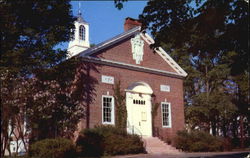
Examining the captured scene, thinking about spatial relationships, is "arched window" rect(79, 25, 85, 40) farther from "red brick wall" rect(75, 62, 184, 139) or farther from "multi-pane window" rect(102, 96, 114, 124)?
"multi-pane window" rect(102, 96, 114, 124)

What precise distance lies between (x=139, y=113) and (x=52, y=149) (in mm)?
8751

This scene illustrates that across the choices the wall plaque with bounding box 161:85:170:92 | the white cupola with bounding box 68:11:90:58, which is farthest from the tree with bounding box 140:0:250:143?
the white cupola with bounding box 68:11:90:58

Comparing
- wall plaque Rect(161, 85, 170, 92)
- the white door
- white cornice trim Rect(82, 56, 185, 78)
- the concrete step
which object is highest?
white cornice trim Rect(82, 56, 185, 78)

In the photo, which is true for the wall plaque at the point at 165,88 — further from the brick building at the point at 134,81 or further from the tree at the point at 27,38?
the tree at the point at 27,38

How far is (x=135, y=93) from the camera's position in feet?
77.8

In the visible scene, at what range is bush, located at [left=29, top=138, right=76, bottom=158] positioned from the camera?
52.7 feet

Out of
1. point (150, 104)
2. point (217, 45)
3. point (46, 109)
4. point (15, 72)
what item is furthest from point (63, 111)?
point (217, 45)

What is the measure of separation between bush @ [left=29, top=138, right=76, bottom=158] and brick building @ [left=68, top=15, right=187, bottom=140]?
11.7 ft

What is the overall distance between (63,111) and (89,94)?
2.13m

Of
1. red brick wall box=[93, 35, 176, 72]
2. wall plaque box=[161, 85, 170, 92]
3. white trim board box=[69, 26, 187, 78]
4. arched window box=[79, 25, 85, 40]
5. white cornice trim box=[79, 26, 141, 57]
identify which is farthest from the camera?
arched window box=[79, 25, 85, 40]

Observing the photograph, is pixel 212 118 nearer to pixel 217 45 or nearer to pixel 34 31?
A: pixel 34 31

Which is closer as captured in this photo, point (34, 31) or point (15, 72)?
point (15, 72)

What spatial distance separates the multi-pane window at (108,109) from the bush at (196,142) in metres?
5.01

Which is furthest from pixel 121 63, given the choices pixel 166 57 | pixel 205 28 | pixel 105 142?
pixel 205 28
